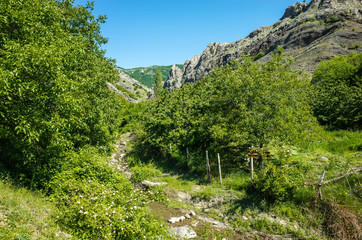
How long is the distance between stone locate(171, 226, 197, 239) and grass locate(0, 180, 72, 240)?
13.3 ft

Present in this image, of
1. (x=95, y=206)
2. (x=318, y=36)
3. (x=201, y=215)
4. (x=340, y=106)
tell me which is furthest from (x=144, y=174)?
(x=318, y=36)

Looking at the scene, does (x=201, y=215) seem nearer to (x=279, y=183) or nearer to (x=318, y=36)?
(x=279, y=183)

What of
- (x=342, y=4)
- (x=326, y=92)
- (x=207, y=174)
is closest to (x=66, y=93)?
(x=207, y=174)

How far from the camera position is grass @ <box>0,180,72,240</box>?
5.12m

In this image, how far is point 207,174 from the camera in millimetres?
13805

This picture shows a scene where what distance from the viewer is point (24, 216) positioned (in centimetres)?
593

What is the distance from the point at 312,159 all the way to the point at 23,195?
14662 mm

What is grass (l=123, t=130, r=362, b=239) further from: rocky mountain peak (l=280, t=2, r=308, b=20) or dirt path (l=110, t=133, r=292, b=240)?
rocky mountain peak (l=280, t=2, r=308, b=20)

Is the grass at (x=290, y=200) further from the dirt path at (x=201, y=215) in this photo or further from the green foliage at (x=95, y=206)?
the green foliage at (x=95, y=206)

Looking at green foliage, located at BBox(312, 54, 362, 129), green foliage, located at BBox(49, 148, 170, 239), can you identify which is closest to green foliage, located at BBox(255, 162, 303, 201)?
green foliage, located at BBox(49, 148, 170, 239)

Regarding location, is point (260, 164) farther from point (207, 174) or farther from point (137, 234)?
point (137, 234)

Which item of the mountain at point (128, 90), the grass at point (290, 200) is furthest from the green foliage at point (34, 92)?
the mountain at point (128, 90)

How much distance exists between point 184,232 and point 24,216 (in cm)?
Answer: 567

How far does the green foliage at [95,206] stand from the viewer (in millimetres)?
6766
